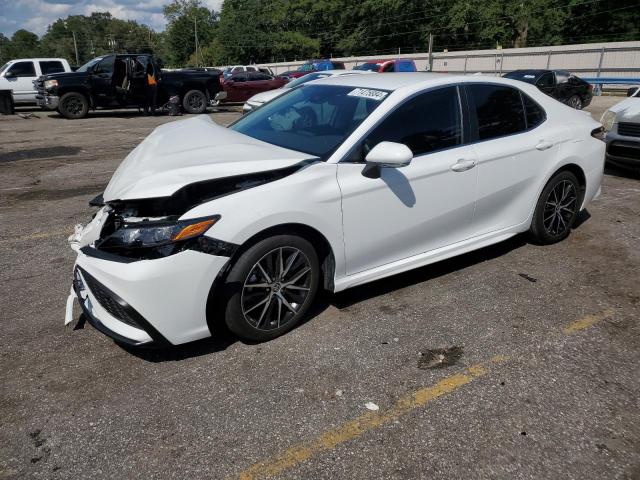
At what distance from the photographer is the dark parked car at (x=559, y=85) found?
16645mm

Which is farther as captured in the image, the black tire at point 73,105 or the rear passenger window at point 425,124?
the black tire at point 73,105

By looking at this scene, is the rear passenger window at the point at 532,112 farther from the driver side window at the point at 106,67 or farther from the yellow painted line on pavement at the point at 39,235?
the driver side window at the point at 106,67

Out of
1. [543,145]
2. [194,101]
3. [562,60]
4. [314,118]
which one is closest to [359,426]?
[314,118]

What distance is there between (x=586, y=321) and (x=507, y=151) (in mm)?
1465

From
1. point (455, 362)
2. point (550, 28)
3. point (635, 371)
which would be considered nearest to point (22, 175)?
point (455, 362)

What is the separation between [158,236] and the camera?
9.24ft

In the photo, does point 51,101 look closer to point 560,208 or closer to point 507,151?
point 507,151

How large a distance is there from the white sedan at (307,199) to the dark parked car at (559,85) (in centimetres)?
1345

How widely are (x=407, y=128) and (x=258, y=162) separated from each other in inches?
46.4

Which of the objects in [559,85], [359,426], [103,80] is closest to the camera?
[359,426]

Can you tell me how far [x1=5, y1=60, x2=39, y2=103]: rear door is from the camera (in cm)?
1778

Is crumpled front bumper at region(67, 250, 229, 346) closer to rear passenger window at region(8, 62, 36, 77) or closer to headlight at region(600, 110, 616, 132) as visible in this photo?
headlight at region(600, 110, 616, 132)

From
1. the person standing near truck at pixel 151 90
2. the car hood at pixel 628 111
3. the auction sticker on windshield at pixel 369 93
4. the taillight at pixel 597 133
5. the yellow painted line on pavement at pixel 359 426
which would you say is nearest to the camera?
the yellow painted line on pavement at pixel 359 426

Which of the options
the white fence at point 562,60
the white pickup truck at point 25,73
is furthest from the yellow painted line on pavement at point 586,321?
the white fence at point 562,60
